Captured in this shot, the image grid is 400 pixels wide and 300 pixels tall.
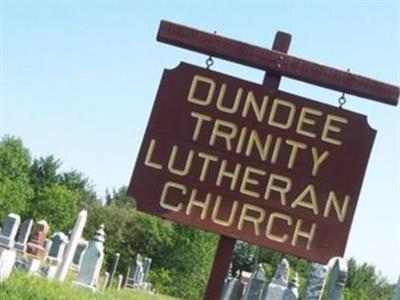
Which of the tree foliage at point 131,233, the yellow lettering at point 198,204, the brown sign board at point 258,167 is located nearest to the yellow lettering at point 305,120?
the brown sign board at point 258,167

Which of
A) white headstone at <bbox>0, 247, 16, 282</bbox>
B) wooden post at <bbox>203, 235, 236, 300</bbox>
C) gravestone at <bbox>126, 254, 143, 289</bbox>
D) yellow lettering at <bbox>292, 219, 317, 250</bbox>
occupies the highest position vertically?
yellow lettering at <bbox>292, 219, 317, 250</bbox>

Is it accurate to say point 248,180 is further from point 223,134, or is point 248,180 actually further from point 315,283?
point 315,283

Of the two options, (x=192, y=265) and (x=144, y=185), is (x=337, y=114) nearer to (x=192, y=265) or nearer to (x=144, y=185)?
(x=144, y=185)

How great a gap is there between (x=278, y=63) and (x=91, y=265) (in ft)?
40.7

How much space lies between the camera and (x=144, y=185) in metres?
6.43

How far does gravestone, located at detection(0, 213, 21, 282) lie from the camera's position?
13.0 meters

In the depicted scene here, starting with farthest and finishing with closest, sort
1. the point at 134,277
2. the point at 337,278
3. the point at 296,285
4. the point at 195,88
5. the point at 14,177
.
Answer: the point at 14,177 → the point at 134,277 → the point at 296,285 → the point at 337,278 → the point at 195,88

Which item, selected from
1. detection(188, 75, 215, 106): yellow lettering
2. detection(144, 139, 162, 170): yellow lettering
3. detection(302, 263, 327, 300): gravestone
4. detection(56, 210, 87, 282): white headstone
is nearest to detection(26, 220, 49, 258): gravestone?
detection(56, 210, 87, 282): white headstone

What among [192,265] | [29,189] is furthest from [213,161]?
[29,189]

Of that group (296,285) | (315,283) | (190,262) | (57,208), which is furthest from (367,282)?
(315,283)

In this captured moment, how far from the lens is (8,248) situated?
15297 millimetres

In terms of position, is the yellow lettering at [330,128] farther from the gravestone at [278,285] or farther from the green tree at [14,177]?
the green tree at [14,177]

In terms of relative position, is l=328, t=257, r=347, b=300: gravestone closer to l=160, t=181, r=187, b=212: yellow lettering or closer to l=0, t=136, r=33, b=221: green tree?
l=160, t=181, r=187, b=212: yellow lettering

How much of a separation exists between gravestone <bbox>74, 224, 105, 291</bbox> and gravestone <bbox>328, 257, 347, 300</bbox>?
10.3 m
